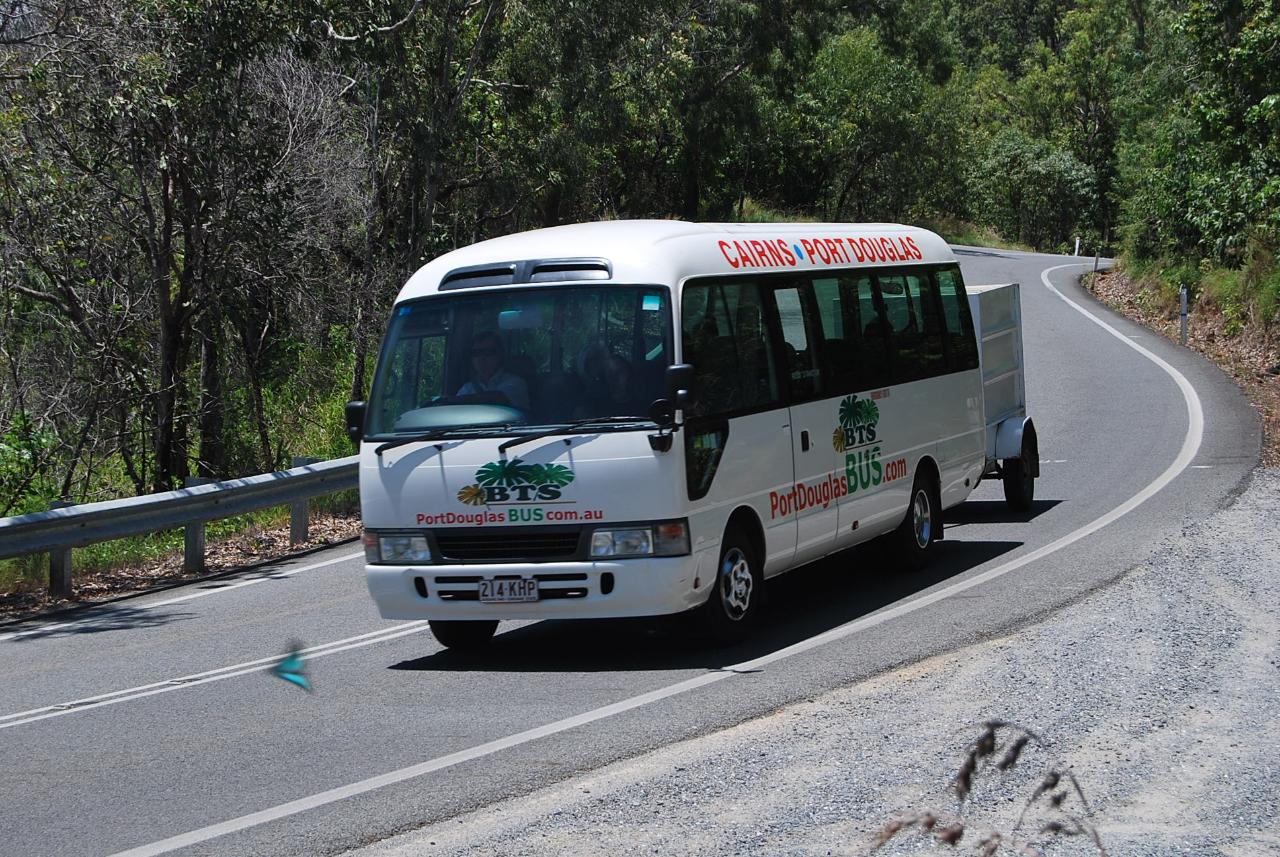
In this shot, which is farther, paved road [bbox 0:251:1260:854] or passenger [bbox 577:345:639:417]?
passenger [bbox 577:345:639:417]

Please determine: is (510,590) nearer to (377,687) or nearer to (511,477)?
(511,477)

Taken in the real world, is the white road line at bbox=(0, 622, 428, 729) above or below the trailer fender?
below

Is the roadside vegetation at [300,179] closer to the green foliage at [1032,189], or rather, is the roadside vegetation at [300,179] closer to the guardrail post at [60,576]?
the guardrail post at [60,576]

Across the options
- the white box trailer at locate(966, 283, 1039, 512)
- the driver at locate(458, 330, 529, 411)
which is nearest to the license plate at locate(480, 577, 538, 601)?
the driver at locate(458, 330, 529, 411)

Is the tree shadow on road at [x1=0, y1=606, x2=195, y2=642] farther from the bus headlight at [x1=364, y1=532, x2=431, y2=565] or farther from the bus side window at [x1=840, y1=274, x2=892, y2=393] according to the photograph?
the bus side window at [x1=840, y1=274, x2=892, y2=393]

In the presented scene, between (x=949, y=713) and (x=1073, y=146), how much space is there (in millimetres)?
84965

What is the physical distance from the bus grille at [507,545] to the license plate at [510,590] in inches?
4.8

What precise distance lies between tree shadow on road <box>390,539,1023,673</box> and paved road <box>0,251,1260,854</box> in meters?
0.03

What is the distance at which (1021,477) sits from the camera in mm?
14758

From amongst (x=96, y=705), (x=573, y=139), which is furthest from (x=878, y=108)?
(x=96, y=705)

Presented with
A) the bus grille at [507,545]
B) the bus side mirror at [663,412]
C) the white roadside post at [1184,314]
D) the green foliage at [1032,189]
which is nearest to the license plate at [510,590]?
the bus grille at [507,545]

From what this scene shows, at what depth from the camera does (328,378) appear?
24.7 metres

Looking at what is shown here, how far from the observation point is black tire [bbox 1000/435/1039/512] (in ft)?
48.3

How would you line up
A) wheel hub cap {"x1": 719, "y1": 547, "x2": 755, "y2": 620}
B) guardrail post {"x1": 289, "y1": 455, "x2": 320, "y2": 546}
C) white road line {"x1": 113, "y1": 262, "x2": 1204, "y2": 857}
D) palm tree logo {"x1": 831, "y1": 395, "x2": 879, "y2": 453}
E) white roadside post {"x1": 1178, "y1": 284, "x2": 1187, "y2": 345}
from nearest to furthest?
white road line {"x1": 113, "y1": 262, "x2": 1204, "y2": 857} < wheel hub cap {"x1": 719, "y1": 547, "x2": 755, "y2": 620} < palm tree logo {"x1": 831, "y1": 395, "x2": 879, "y2": 453} < guardrail post {"x1": 289, "y1": 455, "x2": 320, "y2": 546} < white roadside post {"x1": 1178, "y1": 284, "x2": 1187, "y2": 345}
